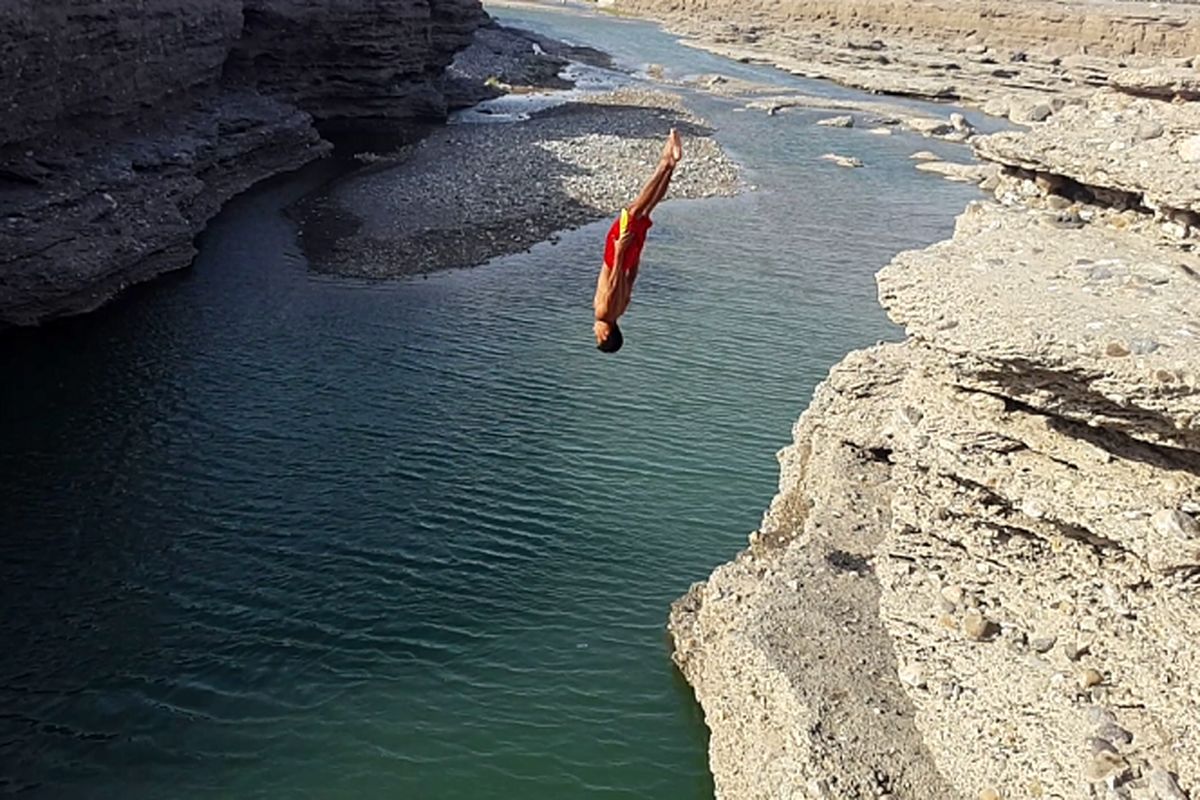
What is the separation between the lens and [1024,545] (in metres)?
11.8

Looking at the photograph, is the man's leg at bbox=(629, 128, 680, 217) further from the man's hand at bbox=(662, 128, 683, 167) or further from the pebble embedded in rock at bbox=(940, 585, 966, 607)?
the pebble embedded in rock at bbox=(940, 585, 966, 607)

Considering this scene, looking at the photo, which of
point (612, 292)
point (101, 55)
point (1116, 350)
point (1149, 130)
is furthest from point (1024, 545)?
point (101, 55)

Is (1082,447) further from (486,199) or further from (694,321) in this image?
(486,199)

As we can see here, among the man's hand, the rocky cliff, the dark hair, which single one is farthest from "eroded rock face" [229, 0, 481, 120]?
the man's hand

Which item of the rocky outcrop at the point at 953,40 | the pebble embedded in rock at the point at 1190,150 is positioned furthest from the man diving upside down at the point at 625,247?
the rocky outcrop at the point at 953,40

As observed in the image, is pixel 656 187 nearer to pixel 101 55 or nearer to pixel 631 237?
pixel 631 237

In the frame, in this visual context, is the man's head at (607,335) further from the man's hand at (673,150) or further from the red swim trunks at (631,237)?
the man's hand at (673,150)

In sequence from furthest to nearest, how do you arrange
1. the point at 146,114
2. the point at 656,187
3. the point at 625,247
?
the point at 146,114
the point at 625,247
the point at 656,187

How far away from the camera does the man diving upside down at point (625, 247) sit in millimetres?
9430

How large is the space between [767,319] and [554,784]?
18804 mm

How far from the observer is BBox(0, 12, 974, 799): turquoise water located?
14.5 meters

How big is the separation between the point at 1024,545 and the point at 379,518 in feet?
37.7

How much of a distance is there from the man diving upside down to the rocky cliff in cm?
2175

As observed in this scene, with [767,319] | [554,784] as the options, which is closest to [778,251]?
[767,319]
